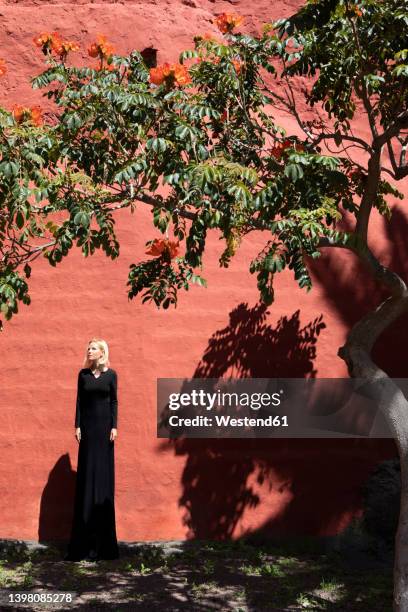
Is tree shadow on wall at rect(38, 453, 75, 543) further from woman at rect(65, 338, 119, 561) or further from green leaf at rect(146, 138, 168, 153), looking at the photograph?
green leaf at rect(146, 138, 168, 153)

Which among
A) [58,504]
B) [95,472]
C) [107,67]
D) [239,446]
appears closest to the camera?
[107,67]

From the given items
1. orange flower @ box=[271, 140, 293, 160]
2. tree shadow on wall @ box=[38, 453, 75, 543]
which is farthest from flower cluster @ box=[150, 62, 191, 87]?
tree shadow on wall @ box=[38, 453, 75, 543]

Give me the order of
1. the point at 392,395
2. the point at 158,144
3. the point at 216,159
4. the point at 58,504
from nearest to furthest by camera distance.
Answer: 1. the point at 158,144
2. the point at 216,159
3. the point at 392,395
4. the point at 58,504

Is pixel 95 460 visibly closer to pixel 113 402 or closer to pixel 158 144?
pixel 113 402

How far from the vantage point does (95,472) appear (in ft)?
25.4

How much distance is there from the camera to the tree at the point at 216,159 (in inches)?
207

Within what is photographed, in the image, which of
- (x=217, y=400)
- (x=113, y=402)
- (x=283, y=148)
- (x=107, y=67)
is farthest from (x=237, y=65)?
(x=217, y=400)

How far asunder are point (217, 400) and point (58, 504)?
1765 mm

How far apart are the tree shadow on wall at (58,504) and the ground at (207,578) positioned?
0.62 ft

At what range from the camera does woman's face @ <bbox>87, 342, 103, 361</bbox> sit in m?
7.76

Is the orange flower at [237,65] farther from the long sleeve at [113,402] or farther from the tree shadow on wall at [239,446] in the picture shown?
the long sleeve at [113,402]

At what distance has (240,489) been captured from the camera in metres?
8.27

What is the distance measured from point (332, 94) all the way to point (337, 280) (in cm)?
254

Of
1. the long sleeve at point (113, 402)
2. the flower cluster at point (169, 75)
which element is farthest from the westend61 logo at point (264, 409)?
the flower cluster at point (169, 75)
